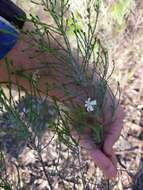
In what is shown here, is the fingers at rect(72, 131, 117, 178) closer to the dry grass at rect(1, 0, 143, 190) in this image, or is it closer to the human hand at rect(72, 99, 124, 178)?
the human hand at rect(72, 99, 124, 178)

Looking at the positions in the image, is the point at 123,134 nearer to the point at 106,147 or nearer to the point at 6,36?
the point at 106,147

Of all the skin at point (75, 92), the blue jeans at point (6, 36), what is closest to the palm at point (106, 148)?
the skin at point (75, 92)

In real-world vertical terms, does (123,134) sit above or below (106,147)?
above

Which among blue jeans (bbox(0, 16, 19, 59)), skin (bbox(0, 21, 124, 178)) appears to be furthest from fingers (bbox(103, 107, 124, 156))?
blue jeans (bbox(0, 16, 19, 59))

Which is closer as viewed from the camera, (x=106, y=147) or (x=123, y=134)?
(x=106, y=147)

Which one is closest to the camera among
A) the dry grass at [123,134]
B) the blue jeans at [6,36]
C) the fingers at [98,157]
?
the blue jeans at [6,36]

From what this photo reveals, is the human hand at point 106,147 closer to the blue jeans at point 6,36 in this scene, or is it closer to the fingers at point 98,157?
the fingers at point 98,157

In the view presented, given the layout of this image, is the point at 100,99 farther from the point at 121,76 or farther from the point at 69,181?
the point at 121,76

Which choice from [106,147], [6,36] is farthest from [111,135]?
[6,36]

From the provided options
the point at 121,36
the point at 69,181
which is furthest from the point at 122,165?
the point at 121,36
